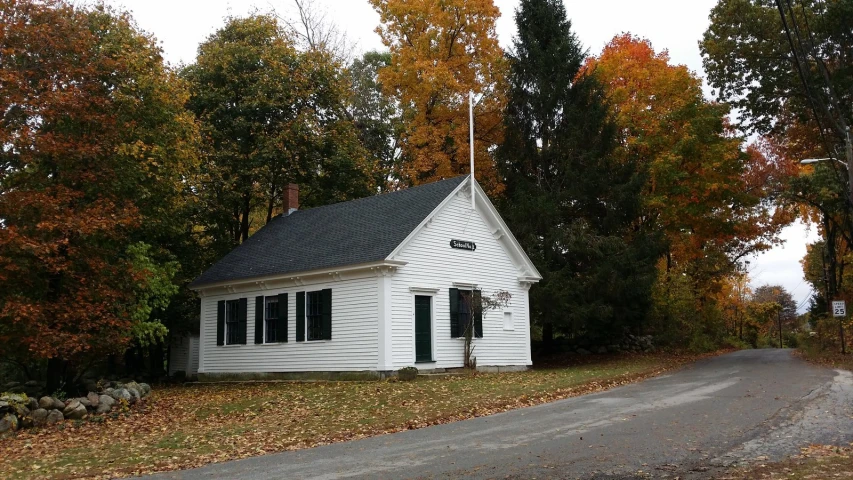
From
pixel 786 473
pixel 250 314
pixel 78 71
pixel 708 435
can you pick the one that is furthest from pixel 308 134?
pixel 786 473

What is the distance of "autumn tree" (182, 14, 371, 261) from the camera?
1244 inches

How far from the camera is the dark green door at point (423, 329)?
2181 centimetres

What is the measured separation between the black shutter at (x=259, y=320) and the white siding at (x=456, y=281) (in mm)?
5814

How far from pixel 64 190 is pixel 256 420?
7.87 meters

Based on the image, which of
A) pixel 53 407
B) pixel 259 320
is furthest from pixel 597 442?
→ pixel 259 320

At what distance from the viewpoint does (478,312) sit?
23.7 meters

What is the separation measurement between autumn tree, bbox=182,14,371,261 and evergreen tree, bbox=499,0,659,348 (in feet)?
26.3

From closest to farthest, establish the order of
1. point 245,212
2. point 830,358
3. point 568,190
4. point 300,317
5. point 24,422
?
point 24,422 < point 300,317 < point 830,358 < point 568,190 < point 245,212

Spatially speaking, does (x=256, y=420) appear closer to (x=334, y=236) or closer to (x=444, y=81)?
(x=334, y=236)

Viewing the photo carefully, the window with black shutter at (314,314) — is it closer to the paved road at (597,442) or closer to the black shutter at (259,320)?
the black shutter at (259,320)

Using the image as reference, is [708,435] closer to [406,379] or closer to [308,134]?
[406,379]

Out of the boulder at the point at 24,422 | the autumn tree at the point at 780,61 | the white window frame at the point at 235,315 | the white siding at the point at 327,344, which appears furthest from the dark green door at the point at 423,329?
the autumn tree at the point at 780,61

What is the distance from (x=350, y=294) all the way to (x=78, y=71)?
9.57 metres

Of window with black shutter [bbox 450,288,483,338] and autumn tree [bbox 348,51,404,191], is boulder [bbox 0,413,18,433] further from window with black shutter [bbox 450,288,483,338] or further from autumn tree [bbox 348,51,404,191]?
autumn tree [bbox 348,51,404,191]
